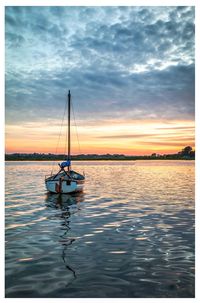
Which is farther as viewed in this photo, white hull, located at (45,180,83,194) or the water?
white hull, located at (45,180,83,194)

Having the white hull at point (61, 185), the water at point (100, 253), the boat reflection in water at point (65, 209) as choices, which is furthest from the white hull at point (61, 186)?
the water at point (100, 253)

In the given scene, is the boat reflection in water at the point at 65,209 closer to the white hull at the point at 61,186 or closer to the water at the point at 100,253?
the water at the point at 100,253

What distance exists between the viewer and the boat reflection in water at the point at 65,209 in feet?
41.6

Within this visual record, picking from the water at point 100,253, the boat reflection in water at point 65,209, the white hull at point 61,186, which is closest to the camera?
the water at point 100,253

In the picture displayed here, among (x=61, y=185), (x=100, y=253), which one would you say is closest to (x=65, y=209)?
(x=61, y=185)

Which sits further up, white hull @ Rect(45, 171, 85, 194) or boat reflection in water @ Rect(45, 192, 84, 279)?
white hull @ Rect(45, 171, 85, 194)

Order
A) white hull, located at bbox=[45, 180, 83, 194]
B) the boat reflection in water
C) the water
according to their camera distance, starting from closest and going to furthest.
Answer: the water, the boat reflection in water, white hull, located at bbox=[45, 180, 83, 194]

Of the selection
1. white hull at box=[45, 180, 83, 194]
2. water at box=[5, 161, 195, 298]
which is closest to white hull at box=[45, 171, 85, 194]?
white hull at box=[45, 180, 83, 194]

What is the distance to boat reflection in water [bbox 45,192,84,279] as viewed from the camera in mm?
12666

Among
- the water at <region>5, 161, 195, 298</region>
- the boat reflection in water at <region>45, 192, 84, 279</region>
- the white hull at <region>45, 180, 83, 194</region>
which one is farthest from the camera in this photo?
the white hull at <region>45, 180, 83, 194</region>

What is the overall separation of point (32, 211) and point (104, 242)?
407 inches

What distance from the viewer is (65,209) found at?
74.8 ft

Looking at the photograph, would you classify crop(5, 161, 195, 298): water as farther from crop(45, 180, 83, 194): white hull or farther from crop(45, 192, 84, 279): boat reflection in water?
crop(45, 180, 83, 194): white hull
